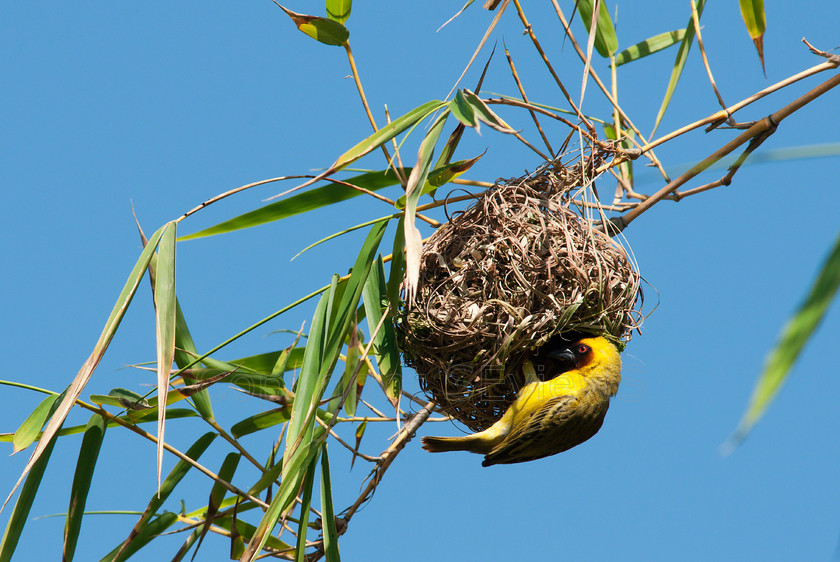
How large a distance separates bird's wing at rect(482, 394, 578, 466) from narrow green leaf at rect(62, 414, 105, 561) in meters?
1.19

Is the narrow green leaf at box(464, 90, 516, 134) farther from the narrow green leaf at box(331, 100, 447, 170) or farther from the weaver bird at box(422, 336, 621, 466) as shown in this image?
the weaver bird at box(422, 336, 621, 466)

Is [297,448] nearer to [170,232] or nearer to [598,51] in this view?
[170,232]

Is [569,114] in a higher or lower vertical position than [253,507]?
higher

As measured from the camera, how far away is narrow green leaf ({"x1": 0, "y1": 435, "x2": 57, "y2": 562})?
2432 mm

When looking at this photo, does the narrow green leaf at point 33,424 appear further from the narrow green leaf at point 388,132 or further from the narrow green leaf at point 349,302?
the narrow green leaf at point 388,132

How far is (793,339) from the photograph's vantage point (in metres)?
0.90

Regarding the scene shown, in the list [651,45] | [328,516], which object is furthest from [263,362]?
[651,45]

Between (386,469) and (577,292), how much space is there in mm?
793

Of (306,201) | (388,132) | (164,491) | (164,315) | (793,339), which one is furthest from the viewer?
(306,201)

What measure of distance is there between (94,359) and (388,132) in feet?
3.23

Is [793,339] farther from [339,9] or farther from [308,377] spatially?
[339,9]

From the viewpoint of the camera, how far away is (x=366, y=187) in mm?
2918

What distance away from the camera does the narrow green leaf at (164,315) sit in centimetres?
191

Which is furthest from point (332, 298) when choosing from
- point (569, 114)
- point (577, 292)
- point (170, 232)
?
point (569, 114)
